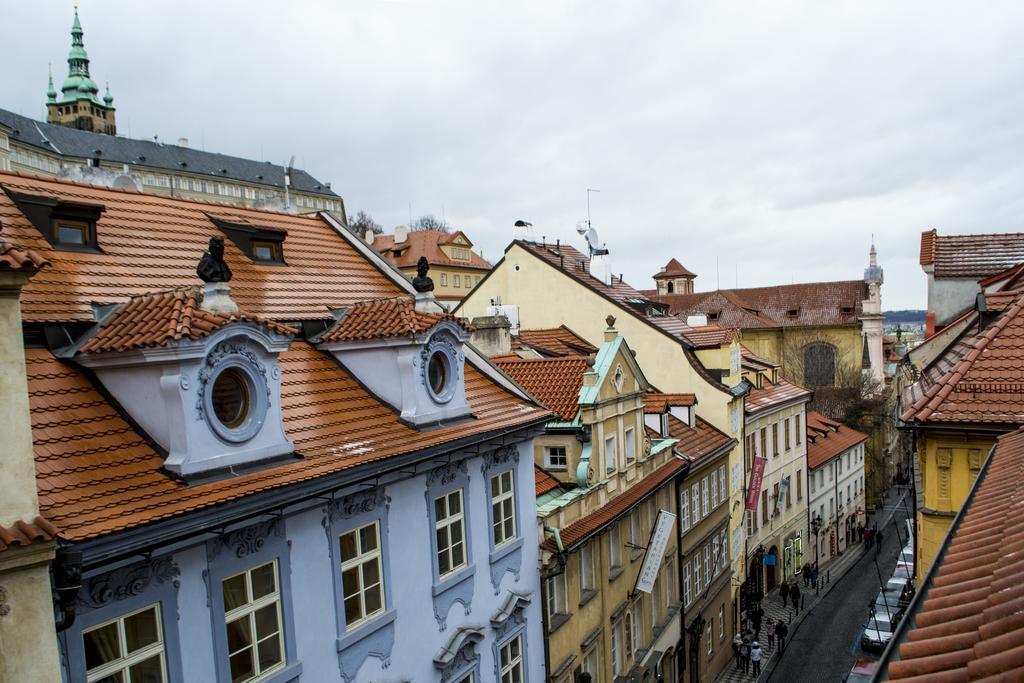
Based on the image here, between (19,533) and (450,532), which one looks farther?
(450,532)

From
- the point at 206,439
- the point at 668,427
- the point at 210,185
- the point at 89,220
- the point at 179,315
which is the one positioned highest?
the point at 210,185

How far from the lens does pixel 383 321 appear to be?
444 inches

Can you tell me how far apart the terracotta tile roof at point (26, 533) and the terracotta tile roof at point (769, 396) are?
2644 cm

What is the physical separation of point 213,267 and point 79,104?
114638 mm

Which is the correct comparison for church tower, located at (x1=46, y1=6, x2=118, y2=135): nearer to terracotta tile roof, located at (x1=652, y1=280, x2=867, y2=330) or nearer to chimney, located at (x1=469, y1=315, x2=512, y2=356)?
terracotta tile roof, located at (x1=652, y1=280, x2=867, y2=330)

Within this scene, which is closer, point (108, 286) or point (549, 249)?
point (108, 286)

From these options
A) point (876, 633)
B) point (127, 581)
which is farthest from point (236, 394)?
point (876, 633)

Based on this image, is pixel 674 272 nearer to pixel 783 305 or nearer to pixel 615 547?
pixel 783 305

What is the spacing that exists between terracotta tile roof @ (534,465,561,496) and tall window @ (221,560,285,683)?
7.98 metres

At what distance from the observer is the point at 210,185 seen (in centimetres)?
9688

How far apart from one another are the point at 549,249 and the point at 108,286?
68.8 ft

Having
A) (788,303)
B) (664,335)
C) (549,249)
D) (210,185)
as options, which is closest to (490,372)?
(664,335)

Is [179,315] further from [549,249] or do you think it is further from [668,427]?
[549,249]

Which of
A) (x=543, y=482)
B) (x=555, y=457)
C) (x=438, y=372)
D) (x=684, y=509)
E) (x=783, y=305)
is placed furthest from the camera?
(x=783, y=305)
